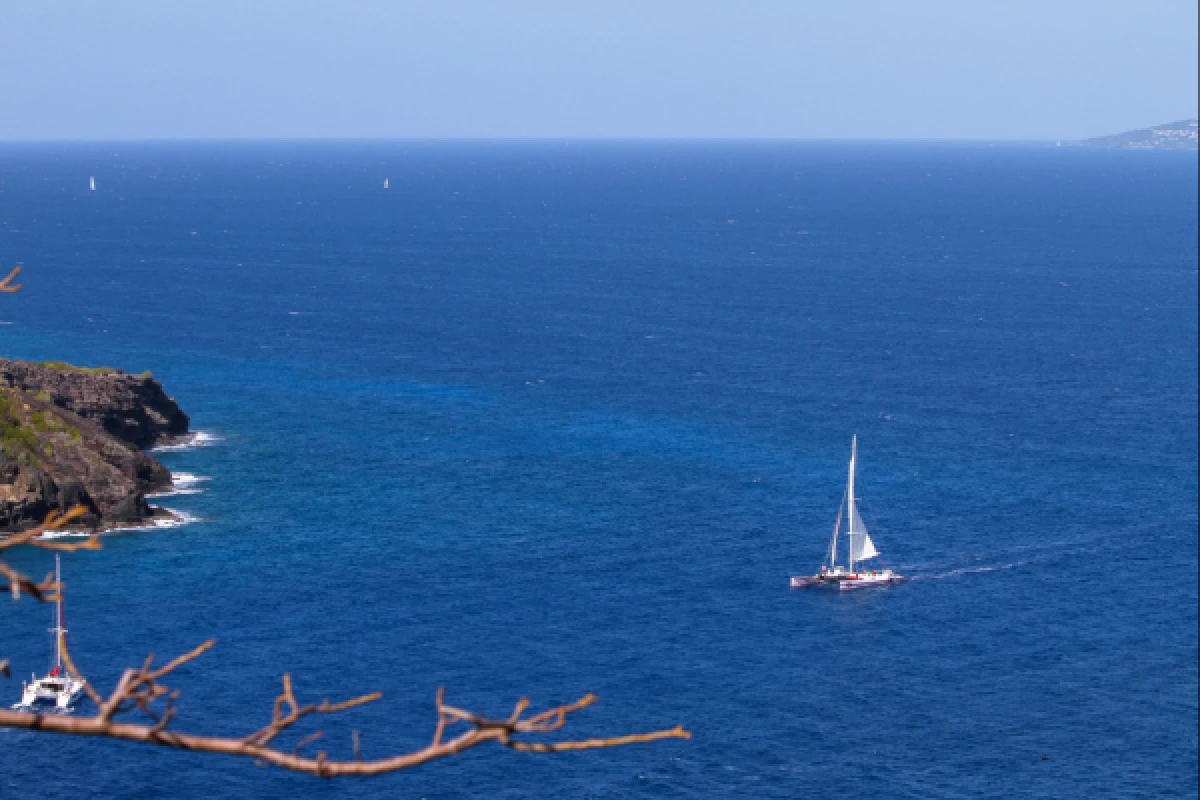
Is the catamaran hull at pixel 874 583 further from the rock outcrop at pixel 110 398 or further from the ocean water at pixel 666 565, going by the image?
the rock outcrop at pixel 110 398

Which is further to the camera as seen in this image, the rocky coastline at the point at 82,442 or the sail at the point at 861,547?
the rocky coastline at the point at 82,442

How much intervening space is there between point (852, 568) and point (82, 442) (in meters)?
50.9

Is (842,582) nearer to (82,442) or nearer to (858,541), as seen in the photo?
(858,541)

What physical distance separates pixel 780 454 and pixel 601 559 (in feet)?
90.0

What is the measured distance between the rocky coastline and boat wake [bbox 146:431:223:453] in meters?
0.47

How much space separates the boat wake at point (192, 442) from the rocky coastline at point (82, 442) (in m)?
0.47

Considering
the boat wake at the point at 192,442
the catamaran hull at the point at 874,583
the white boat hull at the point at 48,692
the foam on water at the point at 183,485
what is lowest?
the catamaran hull at the point at 874,583

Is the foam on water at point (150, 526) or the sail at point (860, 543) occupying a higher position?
the foam on water at point (150, 526)

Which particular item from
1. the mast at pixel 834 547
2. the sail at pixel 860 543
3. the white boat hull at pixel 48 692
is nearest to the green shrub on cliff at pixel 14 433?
the white boat hull at pixel 48 692

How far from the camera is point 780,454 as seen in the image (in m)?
108

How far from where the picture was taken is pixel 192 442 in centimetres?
11169

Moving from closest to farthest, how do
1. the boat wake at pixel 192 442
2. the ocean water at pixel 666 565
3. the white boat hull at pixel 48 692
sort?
1. the ocean water at pixel 666 565
2. the white boat hull at pixel 48 692
3. the boat wake at pixel 192 442

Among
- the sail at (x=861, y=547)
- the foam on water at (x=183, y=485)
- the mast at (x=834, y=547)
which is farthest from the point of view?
the foam on water at (x=183, y=485)

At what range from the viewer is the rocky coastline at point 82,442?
89.4 meters
